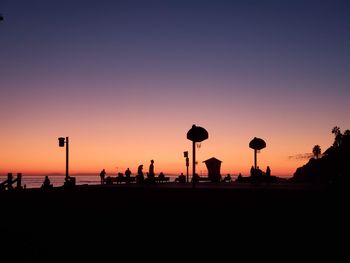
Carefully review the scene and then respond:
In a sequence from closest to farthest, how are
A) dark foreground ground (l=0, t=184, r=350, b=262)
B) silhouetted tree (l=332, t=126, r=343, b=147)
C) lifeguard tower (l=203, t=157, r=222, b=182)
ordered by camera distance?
dark foreground ground (l=0, t=184, r=350, b=262), lifeguard tower (l=203, t=157, r=222, b=182), silhouetted tree (l=332, t=126, r=343, b=147)

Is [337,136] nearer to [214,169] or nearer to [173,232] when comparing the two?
[214,169]

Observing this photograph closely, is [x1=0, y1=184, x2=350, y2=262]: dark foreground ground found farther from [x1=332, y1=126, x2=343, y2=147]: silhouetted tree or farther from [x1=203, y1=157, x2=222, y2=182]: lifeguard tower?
[x1=332, y1=126, x2=343, y2=147]: silhouetted tree

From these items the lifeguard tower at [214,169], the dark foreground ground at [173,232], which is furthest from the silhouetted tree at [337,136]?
the dark foreground ground at [173,232]

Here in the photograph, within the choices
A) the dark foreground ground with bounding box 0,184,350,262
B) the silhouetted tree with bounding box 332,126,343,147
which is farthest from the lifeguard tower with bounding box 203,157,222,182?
the silhouetted tree with bounding box 332,126,343,147

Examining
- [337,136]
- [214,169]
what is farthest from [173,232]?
[337,136]

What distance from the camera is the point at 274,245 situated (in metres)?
7.04

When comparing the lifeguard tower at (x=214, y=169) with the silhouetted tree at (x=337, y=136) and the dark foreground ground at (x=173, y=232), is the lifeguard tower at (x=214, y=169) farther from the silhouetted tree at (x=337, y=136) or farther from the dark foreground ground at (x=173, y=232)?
the silhouetted tree at (x=337, y=136)

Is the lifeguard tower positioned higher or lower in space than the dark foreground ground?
higher

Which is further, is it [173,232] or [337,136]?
[337,136]

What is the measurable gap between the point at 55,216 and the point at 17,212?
2.31 m

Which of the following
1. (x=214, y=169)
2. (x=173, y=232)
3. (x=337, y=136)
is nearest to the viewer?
(x=173, y=232)

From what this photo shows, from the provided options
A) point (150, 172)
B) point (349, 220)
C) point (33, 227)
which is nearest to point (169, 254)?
point (33, 227)

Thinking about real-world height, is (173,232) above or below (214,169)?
below

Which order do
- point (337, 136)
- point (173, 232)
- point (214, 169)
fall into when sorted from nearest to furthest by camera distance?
point (173, 232), point (214, 169), point (337, 136)
